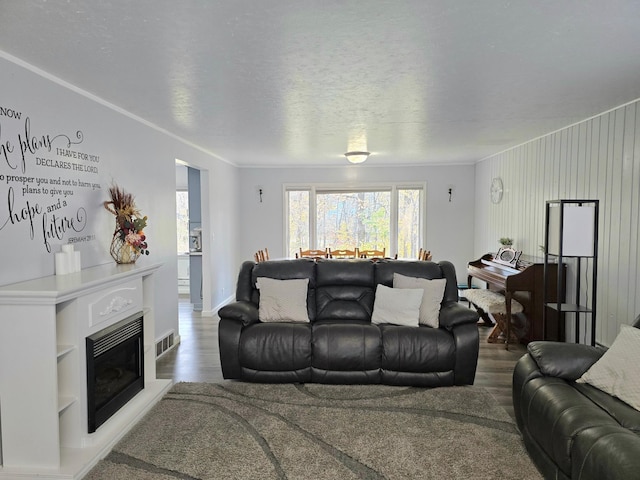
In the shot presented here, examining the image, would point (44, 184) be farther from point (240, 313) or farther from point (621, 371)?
point (621, 371)

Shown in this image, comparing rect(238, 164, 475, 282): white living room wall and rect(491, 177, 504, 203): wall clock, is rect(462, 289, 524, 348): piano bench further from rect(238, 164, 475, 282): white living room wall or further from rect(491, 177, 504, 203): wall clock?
rect(238, 164, 475, 282): white living room wall

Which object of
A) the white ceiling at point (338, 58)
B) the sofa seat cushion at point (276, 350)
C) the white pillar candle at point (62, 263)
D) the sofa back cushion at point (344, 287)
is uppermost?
the white ceiling at point (338, 58)

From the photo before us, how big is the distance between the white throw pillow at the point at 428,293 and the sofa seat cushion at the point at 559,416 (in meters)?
1.36

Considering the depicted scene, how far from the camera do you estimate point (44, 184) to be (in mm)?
2926

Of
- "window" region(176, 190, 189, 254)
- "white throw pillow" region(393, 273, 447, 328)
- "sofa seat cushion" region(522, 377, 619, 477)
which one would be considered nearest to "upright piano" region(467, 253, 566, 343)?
"white throw pillow" region(393, 273, 447, 328)

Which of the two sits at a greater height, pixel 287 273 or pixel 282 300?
pixel 287 273

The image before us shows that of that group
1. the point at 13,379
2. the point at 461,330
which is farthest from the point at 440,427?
the point at 13,379

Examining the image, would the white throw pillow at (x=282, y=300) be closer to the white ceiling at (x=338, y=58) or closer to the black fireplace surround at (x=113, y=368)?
the black fireplace surround at (x=113, y=368)

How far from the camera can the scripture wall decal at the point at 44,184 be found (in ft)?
8.57

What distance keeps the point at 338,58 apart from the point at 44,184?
207cm

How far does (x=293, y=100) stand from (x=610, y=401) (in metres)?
2.95

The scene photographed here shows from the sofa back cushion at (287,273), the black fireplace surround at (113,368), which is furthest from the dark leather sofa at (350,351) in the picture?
the black fireplace surround at (113,368)

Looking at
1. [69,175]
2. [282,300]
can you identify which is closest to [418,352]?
[282,300]

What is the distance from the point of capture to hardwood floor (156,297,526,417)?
12.8 ft
